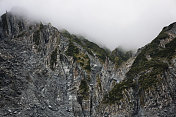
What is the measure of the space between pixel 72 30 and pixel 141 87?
106253 mm

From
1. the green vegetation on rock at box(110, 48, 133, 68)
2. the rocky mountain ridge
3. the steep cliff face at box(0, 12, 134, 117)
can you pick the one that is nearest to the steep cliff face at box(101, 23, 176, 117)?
the rocky mountain ridge

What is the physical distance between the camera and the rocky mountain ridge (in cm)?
7669

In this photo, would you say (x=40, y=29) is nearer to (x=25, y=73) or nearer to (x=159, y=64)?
(x=25, y=73)

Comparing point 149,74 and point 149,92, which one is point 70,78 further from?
point 149,92

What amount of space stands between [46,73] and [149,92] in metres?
42.1

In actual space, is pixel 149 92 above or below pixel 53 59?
below

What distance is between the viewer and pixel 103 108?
8994cm

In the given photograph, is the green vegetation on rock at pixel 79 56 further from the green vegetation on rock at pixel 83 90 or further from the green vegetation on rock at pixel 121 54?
the green vegetation on rock at pixel 121 54

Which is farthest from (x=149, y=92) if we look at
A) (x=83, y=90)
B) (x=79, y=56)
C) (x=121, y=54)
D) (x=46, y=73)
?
(x=121, y=54)

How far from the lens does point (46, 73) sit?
3969 inches

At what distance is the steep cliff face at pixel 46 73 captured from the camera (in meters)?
79.2

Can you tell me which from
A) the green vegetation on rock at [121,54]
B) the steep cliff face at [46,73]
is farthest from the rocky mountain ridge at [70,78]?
the green vegetation on rock at [121,54]

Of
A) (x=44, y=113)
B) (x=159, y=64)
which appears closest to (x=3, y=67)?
(x=44, y=113)

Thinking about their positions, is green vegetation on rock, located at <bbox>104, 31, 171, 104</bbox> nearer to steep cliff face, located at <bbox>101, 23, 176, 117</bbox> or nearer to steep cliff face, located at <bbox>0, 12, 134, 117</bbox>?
steep cliff face, located at <bbox>101, 23, 176, 117</bbox>
